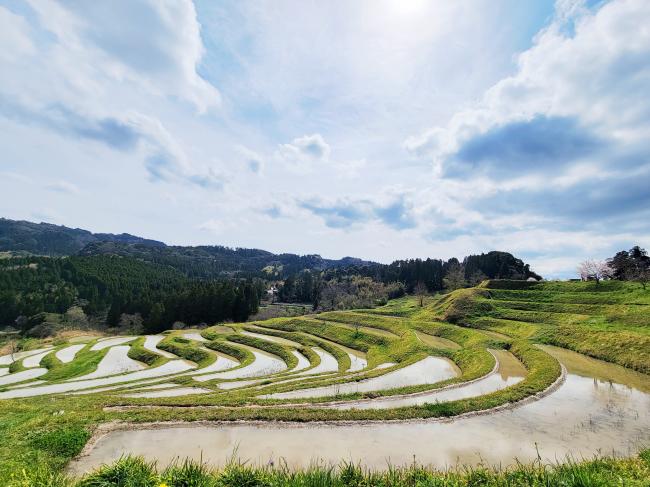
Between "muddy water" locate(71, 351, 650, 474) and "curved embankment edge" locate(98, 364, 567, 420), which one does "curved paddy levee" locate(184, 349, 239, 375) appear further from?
"muddy water" locate(71, 351, 650, 474)

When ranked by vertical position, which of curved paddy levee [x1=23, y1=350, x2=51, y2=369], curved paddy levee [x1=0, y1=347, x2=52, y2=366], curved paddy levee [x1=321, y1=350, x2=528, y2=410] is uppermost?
curved paddy levee [x1=321, y1=350, x2=528, y2=410]

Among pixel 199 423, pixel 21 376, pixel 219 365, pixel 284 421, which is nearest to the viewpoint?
pixel 199 423

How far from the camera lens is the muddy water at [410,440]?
13031 mm

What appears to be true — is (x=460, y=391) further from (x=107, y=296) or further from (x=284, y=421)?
(x=107, y=296)

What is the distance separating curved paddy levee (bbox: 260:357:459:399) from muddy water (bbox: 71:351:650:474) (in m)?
7.64

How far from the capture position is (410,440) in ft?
49.2

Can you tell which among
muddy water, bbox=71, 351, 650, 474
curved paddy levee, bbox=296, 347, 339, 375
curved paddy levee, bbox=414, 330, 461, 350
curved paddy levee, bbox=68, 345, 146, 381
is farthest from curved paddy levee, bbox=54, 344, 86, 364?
curved paddy levee, bbox=414, 330, 461, 350

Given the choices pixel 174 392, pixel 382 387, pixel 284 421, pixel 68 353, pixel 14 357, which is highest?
pixel 284 421

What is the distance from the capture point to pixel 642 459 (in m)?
11.5

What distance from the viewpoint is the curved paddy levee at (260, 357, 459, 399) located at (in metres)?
24.4

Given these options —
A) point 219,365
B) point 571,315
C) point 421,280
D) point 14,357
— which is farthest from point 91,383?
point 421,280

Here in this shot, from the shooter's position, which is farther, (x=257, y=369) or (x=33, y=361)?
(x=33, y=361)

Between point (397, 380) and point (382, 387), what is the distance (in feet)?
10.3

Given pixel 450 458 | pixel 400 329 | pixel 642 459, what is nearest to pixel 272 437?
pixel 450 458
